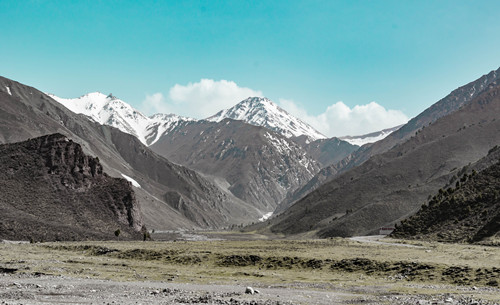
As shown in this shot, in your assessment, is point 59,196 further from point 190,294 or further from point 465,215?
point 190,294

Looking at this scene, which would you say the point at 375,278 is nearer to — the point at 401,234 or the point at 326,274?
the point at 326,274

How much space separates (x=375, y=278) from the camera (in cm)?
5300

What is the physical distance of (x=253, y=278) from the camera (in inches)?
2094

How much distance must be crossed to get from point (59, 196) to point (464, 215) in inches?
4247

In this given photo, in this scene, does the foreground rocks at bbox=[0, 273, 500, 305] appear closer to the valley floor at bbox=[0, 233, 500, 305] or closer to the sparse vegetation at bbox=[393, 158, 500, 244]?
the valley floor at bbox=[0, 233, 500, 305]

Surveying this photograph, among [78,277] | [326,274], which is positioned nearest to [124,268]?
[78,277]

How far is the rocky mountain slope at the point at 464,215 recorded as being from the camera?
9725 centimetres

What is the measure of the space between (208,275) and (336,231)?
139 meters

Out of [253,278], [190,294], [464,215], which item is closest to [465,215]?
[464,215]

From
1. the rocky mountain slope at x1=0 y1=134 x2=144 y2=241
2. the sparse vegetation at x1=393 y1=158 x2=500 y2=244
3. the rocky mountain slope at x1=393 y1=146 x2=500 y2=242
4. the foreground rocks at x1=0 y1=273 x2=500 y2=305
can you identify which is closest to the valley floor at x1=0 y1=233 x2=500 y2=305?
the foreground rocks at x1=0 y1=273 x2=500 y2=305

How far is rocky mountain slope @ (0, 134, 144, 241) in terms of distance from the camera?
116 meters

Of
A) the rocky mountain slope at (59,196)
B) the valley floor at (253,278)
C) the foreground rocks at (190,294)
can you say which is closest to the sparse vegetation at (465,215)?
the valley floor at (253,278)

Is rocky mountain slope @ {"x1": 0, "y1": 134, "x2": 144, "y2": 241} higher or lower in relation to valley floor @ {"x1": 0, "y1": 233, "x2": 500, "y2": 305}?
higher

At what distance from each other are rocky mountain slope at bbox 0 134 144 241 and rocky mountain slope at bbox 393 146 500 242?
79302 mm
